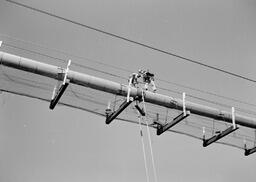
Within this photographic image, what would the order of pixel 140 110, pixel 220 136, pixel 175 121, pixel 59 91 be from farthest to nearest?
1. pixel 220 136
2. pixel 175 121
3. pixel 140 110
4. pixel 59 91

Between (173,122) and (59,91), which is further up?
(59,91)

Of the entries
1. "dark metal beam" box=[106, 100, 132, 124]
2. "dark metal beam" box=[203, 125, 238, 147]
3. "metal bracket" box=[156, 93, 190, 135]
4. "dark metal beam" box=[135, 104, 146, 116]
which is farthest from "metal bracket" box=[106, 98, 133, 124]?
"dark metal beam" box=[203, 125, 238, 147]

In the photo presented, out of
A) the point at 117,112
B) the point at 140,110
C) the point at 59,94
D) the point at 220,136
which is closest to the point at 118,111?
the point at 117,112

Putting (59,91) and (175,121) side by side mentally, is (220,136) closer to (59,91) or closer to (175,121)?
(175,121)

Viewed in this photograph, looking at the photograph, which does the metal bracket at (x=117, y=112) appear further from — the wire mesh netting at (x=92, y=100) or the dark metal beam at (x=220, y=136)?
the dark metal beam at (x=220, y=136)

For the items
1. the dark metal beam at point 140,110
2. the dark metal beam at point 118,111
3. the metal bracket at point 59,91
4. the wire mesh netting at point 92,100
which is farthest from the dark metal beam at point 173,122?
the metal bracket at point 59,91

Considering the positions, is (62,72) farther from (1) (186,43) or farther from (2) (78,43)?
(1) (186,43)

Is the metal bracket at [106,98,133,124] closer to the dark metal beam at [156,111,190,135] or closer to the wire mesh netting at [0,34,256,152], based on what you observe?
the wire mesh netting at [0,34,256,152]

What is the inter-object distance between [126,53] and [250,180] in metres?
3.99

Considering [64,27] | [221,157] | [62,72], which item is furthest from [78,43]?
[221,157]

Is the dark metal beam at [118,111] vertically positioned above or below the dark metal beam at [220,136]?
above

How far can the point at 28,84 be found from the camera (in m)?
5.71

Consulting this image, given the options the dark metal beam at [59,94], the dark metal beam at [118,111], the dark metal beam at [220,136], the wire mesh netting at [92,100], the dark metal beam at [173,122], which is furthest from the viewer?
the dark metal beam at [220,136]

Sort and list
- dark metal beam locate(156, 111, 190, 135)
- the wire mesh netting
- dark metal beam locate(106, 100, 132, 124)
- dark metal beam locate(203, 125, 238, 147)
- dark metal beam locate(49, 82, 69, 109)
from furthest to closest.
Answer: dark metal beam locate(203, 125, 238, 147) → dark metal beam locate(156, 111, 190, 135) → the wire mesh netting → dark metal beam locate(106, 100, 132, 124) → dark metal beam locate(49, 82, 69, 109)
